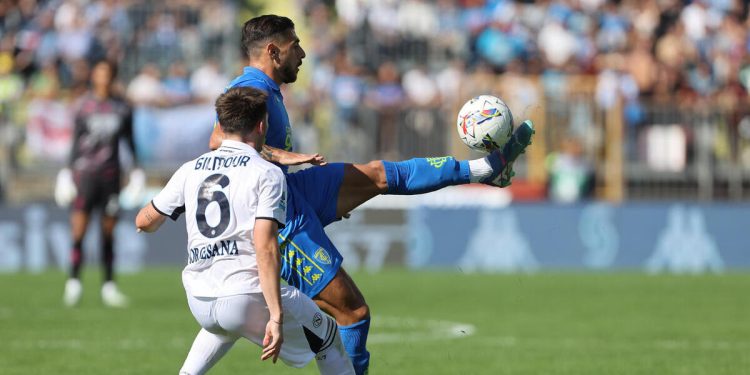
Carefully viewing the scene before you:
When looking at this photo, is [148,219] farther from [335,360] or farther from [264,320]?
[335,360]

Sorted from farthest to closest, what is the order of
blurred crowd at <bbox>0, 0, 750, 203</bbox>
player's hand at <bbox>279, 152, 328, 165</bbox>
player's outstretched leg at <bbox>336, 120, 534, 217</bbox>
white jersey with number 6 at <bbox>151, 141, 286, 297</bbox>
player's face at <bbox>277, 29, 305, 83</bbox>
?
A: blurred crowd at <bbox>0, 0, 750, 203</bbox> → player's face at <bbox>277, 29, 305, 83</bbox> → player's outstretched leg at <bbox>336, 120, 534, 217</bbox> → player's hand at <bbox>279, 152, 328, 165</bbox> → white jersey with number 6 at <bbox>151, 141, 286, 297</bbox>

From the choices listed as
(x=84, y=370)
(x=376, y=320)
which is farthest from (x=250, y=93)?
(x=376, y=320)

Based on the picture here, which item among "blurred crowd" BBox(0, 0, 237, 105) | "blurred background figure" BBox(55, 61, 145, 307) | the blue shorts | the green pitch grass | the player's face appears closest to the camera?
the blue shorts

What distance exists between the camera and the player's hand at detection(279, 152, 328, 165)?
A: 275 inches

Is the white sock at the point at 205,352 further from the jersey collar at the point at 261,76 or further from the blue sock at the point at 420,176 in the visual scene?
the jersey collar at the point at 261,76

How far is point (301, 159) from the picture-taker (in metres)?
7.07

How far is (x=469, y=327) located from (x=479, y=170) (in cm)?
553

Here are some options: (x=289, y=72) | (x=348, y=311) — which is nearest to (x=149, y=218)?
(x=348, y=311)

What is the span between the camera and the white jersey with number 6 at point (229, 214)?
6.38 meters

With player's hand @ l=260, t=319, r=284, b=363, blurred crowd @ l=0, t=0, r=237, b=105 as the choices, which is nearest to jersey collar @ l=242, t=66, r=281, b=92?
player's hand @ l=260, t=319, r=284, b=363

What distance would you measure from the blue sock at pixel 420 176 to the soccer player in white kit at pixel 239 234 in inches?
49.9

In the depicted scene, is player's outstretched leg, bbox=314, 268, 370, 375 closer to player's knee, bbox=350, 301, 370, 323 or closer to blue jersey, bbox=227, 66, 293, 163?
player's knee, bbox=350, 301, 370, 323

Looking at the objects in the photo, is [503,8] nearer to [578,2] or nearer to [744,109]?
[578,2]

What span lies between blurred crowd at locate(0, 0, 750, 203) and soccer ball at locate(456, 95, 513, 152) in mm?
13813
